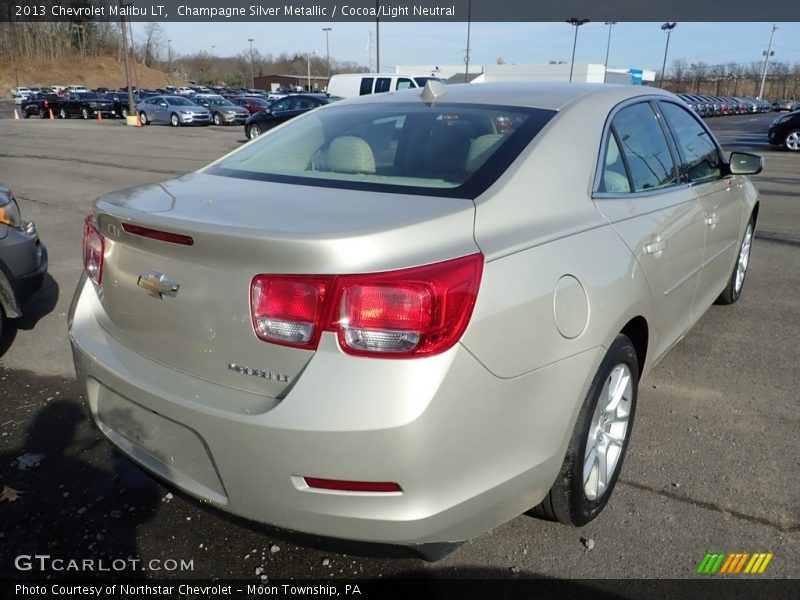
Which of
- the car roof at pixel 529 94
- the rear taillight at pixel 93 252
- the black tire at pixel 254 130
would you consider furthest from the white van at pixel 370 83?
the rear taillight at pixel 93 252

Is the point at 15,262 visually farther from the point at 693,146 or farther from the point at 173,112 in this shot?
the point at 173,112

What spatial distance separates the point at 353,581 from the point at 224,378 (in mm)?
→ 957

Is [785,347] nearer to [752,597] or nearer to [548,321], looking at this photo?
[752,597]

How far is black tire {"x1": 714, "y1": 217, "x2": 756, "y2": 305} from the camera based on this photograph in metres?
4.85

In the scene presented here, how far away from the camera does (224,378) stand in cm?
190

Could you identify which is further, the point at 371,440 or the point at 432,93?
the point at 432,93

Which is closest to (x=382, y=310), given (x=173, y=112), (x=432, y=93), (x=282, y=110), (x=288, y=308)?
(x=288, y=308)

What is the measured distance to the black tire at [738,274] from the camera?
4.85m

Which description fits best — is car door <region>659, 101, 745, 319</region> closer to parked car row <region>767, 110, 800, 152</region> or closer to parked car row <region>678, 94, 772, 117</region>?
parked car row <region>767, 110, 800, 152</region>

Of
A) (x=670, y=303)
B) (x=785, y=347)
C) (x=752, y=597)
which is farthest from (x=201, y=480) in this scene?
(x=785, y=347)

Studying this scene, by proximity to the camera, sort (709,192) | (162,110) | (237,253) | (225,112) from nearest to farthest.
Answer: (237,253)
(709,192)
(225,112)
(162,110)

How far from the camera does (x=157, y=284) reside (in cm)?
200

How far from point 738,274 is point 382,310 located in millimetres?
4365

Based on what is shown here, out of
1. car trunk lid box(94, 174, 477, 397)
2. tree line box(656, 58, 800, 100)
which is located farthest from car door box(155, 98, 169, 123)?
tree line box(656, 58, 800, 100)
